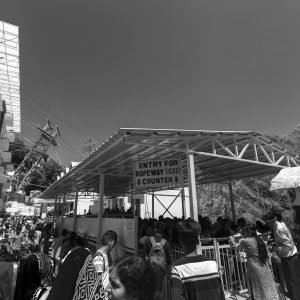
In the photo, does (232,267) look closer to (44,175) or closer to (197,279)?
(197,279)

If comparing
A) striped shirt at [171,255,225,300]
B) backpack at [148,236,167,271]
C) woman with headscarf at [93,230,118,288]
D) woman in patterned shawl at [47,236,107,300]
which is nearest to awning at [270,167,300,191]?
→ backpack at [148,236,167,271]

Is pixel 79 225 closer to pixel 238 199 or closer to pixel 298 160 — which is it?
pixel 298 160

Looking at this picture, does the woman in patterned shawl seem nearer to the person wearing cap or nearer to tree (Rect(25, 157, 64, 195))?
the person wearing cap

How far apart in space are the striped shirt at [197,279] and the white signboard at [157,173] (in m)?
4.45

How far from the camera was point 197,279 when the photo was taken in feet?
6.51

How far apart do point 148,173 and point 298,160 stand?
5.71m

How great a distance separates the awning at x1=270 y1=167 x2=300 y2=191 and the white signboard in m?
2.90

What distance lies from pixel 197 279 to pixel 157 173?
4.68 m

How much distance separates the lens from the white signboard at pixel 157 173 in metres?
6.55

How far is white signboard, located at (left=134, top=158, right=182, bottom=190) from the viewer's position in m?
6.55

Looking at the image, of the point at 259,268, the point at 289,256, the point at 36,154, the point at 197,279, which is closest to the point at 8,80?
the point at 259,268

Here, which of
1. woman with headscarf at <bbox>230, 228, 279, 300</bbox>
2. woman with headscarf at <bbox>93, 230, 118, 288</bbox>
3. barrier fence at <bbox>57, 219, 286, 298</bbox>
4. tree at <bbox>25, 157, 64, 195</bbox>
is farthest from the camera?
tree at <bbox>25, 157, 64, 195</bbox>

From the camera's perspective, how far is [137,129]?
216 inches

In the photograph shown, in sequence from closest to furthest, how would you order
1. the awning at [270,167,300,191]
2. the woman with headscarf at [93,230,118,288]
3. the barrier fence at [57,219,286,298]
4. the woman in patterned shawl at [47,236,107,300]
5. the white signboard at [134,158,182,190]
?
the woman in patterned shawl at [47,236,107,300] < the woman with headscarf at [93,230,118,288] < the barrier fence at [57,219,286,298] < the white signboard at [134,158,182,190] < the awning at [270,167,300,191]
